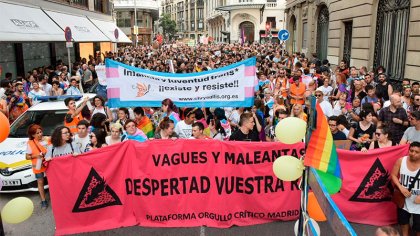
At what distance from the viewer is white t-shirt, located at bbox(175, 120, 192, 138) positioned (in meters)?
7.16

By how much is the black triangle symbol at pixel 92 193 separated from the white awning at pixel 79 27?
16.3m

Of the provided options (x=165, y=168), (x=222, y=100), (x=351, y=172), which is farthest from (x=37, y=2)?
(x=351, y=172)

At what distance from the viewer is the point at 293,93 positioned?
10.4 meters

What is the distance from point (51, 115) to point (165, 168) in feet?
13.5

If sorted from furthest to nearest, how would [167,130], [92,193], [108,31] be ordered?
[108,31]
[167,130]
[92,193]

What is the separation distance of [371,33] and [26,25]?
14.4 m

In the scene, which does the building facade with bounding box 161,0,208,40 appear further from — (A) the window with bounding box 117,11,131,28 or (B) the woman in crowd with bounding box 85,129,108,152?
(B) the woman in crowd with bounding box 85,129,108,152

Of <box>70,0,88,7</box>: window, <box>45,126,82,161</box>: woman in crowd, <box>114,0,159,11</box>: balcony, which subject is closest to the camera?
<box>45,126,82,161</box>: woman in crowd

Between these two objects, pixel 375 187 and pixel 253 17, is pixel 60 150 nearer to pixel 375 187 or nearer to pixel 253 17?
pixel 375 187

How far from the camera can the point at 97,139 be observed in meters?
6.70

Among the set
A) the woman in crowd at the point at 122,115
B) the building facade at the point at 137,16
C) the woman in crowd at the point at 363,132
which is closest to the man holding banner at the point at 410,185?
the woman in crowd at the point at 363,132

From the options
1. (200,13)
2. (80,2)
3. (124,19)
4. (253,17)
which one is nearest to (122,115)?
(80,2)

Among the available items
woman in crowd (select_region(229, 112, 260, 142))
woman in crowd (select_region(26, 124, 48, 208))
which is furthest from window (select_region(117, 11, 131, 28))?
woman in crowd (select_region(229, 112, 260, 142))

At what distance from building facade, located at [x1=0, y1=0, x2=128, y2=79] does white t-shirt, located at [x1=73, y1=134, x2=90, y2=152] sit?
8267mm
